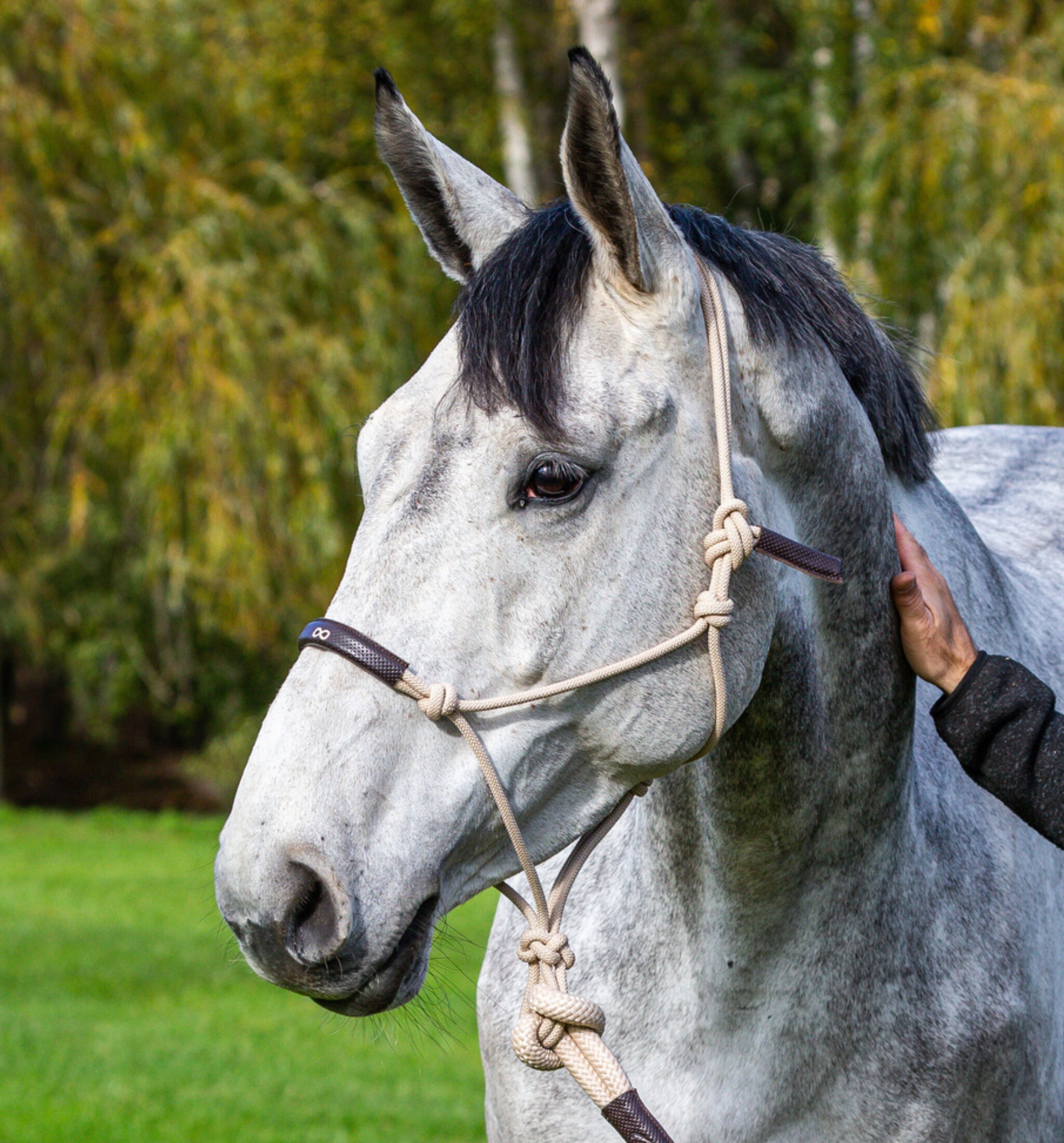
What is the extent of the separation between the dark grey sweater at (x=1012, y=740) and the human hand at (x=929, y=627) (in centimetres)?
3

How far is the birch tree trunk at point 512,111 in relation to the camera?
13.1 meters

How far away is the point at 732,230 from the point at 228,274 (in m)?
10.1

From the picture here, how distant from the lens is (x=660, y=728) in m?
1.80

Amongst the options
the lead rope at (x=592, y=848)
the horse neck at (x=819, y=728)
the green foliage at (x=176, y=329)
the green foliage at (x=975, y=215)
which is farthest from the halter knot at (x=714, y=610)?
the green foliage at (x=176, y=329)

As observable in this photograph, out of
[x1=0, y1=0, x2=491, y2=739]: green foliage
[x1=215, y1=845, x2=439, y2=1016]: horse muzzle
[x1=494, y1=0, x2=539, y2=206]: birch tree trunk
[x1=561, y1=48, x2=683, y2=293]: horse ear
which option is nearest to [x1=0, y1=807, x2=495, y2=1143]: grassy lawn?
[x1=215, y1=845, x2=439, y2=1016]: horse muzzle

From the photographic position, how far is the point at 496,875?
179 cm

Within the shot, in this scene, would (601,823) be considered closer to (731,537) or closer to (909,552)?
(731,537)

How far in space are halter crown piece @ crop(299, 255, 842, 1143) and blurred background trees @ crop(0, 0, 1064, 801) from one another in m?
7.35

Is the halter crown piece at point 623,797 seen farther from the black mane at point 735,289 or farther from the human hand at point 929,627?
the human hand at point 929,627

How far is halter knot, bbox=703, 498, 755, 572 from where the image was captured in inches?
71.2

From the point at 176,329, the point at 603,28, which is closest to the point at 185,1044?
the point at 176,329

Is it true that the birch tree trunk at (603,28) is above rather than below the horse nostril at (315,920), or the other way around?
above

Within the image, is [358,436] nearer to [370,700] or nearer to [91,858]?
[370,700]

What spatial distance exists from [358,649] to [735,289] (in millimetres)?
760
